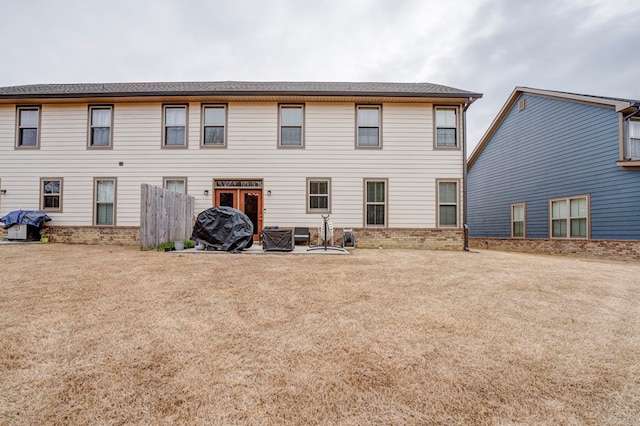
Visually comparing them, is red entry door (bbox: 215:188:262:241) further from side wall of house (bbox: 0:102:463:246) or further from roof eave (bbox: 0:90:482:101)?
roof eave (bbox: 0:90:482:101)

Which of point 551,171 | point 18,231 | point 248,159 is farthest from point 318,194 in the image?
point 18,231

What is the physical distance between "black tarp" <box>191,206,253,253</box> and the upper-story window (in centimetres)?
799

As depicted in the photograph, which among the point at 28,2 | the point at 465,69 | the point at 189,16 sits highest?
the point at 465,69

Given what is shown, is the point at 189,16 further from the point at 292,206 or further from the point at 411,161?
the point at 411,161

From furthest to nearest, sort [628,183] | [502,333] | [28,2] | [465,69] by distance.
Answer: [465,69] → [28,2] → [628,183] → [502,333]

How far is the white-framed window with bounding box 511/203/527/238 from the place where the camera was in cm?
1301

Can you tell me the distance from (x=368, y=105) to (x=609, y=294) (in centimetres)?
846

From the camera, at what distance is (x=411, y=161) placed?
34.4 feet

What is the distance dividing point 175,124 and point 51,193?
5071 millimetres

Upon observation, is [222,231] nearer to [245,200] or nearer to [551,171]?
[245,200]

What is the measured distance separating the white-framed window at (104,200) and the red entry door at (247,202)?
375cm

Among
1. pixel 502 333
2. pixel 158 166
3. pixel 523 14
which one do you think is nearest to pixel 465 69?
pixel 523 14

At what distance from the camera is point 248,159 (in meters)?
10.5

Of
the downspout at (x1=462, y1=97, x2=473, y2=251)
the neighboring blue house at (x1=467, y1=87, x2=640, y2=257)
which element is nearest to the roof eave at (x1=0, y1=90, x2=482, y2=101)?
the downspout at (x1=462, y1=97, x2=473, y2=251)
